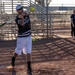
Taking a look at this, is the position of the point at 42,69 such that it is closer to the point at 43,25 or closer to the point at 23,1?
the point at 43,25

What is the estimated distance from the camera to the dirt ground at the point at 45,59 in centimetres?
865

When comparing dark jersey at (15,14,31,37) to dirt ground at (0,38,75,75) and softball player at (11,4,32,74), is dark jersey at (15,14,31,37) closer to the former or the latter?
softball player at (11,4,32,74)

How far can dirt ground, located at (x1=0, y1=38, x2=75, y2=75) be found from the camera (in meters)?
8.65

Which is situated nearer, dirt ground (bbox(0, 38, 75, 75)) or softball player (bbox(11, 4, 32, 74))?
softball player (bbox(11, 4, 32, 74))

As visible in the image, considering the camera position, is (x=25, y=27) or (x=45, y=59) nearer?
(x=25, y=27)

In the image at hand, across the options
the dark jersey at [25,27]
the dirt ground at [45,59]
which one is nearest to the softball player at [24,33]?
the dark jersey at [25,27]

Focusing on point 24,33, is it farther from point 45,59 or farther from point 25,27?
point 45,59

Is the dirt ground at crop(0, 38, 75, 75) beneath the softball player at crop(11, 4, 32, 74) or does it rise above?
beneath

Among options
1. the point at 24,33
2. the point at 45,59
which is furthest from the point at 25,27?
the point at 45,59

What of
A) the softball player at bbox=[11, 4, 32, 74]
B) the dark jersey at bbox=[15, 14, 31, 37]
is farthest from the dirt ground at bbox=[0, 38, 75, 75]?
the dark jersey at bbox=[15, 14, 31, 37]

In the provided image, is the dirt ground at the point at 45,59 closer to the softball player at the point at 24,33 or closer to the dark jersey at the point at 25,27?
the softball player at the point at 24,33

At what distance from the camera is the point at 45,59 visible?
1062 cm

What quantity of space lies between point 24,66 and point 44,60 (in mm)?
1259

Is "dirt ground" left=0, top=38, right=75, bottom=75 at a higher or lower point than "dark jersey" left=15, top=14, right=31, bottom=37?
lower
